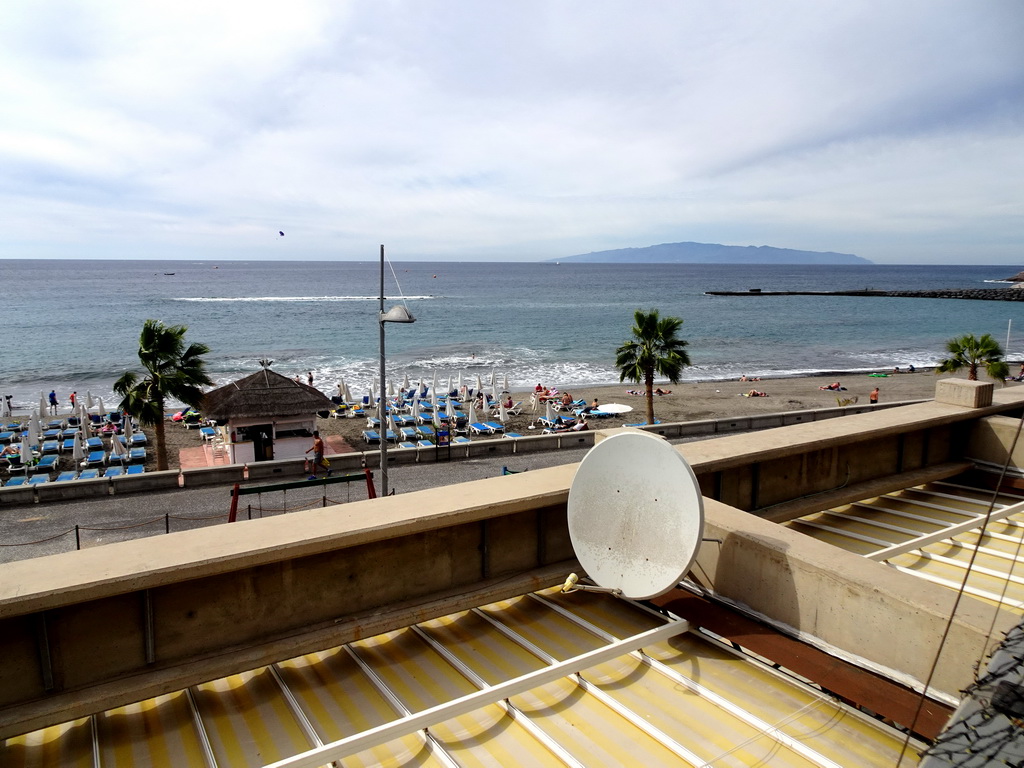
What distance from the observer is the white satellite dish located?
14.4 ft

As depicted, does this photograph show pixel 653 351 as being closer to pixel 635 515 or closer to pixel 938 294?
pixel 635 515

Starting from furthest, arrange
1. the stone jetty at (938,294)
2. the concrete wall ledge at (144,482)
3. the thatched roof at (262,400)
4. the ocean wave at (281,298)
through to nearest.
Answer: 1. the stone jetty at (938,294)
2. the ocean wave at (281,298)
3. the thatched roof at (262,400)
4. the concrete wall ledge at (144,482)

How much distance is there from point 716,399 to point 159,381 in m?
31.6

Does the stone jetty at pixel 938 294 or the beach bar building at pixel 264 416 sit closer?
the beach bar building at pixel 264 416

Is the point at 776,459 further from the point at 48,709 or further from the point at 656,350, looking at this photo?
the point at 656,350

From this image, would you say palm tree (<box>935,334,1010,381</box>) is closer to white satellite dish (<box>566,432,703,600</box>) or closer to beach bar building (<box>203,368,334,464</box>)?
beach bar building (<box>203,368,334,464</box>)

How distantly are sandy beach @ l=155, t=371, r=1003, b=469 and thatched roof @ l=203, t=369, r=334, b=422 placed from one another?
4.98m

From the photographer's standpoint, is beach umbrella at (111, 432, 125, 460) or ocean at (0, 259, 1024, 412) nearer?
beach umbrella at (111, 432, 125, 460)

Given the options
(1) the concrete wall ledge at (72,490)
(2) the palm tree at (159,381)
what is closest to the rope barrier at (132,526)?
(1) the concrete wall ledge at (72,490)

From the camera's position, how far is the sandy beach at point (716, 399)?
34406 millimetres

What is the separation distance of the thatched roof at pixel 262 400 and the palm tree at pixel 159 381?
88 centimetres

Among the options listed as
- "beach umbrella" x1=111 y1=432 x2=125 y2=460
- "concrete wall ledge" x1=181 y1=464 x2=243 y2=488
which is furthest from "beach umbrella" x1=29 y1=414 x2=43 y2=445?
"concrete wall ledge" x1=181 y1=464 x2=243 y2=488

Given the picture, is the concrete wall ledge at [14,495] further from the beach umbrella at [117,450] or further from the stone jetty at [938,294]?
the stone jetty at [938,294]

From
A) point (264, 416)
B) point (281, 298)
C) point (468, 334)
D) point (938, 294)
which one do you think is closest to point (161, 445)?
point (264, 416)
